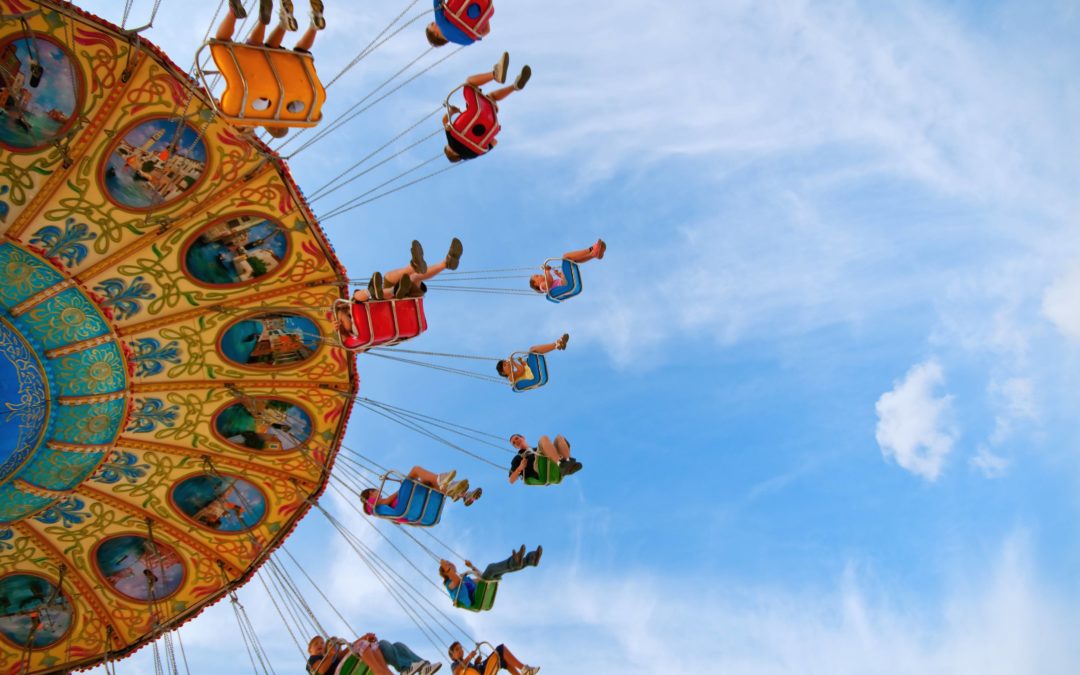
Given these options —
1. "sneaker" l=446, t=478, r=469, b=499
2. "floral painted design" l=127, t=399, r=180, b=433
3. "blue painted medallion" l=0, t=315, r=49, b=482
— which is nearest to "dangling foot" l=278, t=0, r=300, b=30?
"blue painted medallion" l=0, t=315, r=49, b=482

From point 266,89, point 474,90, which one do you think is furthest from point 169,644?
point 474,90

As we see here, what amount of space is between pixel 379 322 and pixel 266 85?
2.85 meters

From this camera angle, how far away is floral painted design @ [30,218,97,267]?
356 inches

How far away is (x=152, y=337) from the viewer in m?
10.0

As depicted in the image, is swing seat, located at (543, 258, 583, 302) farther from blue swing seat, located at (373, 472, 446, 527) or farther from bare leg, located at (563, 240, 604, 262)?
blue swing seat, located at (373, 472, 446, 527)

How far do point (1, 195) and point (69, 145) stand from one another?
1.02 meters

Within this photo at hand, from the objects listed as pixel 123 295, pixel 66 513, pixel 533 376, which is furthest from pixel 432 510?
pixel 66 513

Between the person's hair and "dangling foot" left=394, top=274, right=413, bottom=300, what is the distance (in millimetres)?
3067

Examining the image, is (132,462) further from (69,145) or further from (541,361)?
(541,361)

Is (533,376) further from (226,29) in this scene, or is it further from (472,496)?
(226,29)

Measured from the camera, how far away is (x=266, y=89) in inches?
297

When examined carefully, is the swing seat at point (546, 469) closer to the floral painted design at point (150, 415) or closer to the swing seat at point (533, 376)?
the swing seat at point (533, 376)

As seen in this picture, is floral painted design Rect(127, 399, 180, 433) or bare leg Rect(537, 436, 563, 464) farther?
bare leg Rect(537, 436, 563, 464)

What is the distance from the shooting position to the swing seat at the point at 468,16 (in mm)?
8672
